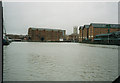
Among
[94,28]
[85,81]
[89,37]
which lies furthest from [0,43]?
[89,37]

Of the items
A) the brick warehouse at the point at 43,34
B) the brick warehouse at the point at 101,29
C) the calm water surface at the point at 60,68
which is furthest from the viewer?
the brick warehouse at the point at 43,34

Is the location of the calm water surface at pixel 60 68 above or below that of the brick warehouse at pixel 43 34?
below

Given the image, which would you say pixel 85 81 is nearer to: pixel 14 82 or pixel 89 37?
pixel 14 82

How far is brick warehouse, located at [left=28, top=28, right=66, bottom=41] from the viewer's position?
56.6 meters

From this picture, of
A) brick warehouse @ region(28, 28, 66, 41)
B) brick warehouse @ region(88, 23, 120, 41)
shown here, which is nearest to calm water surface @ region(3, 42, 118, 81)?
brick warehouse @ region(88, 23, 120, 41)

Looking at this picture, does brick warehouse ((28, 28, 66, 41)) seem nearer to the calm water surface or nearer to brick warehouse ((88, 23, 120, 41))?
brick warehouse ((88, 23, 120, 41))

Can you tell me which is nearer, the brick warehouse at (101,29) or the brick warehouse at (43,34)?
the brick warehouse at (101,29)

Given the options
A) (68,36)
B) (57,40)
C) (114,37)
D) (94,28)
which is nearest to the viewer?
(114,37)

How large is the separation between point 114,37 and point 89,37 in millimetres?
18200

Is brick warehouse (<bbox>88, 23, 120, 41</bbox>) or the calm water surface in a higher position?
brick warehouse (<bbox>88, 23, 120, 41</bbox>)

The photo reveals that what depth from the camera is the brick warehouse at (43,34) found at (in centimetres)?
5657

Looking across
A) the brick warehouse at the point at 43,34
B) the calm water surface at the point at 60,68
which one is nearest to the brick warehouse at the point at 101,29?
the brick warehouse at the point at 43,34

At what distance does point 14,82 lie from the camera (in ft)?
11.1

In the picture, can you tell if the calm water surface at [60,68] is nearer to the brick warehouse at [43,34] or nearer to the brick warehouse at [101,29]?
the brick warehouse at [101,29]
